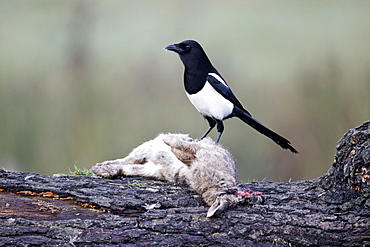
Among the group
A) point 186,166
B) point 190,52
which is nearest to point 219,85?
point 190,52

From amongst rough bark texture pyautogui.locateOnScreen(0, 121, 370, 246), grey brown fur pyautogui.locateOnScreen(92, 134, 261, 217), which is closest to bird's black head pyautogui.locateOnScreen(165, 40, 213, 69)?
grey brown fur pyautogui.locateOnScreen(92, 134, 261, 217)

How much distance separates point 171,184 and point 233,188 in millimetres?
391

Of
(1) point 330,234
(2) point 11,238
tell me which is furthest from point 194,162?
(2) point 11,238

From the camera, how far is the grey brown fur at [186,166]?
208 cm

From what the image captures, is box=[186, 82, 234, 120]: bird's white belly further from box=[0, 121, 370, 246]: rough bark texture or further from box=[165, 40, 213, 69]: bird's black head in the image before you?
box=[0, 121, 370, 246]: rough bark texture

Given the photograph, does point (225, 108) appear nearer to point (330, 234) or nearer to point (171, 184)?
point (171, 184)

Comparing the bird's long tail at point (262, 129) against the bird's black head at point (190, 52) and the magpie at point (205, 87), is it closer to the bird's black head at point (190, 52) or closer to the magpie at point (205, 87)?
the magpie at point (205, 87)

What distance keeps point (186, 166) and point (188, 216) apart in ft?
1.90

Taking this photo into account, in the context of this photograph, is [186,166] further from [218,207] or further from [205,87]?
[205,87]

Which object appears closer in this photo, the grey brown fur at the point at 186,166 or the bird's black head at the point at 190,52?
the grey brown fur at the point at 186,166

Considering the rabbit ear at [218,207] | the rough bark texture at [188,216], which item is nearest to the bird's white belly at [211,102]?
the rough bark texture at [188,216]

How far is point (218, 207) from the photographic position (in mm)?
1821

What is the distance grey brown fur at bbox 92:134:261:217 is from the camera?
2078mm

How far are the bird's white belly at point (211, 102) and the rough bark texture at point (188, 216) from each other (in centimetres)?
124
